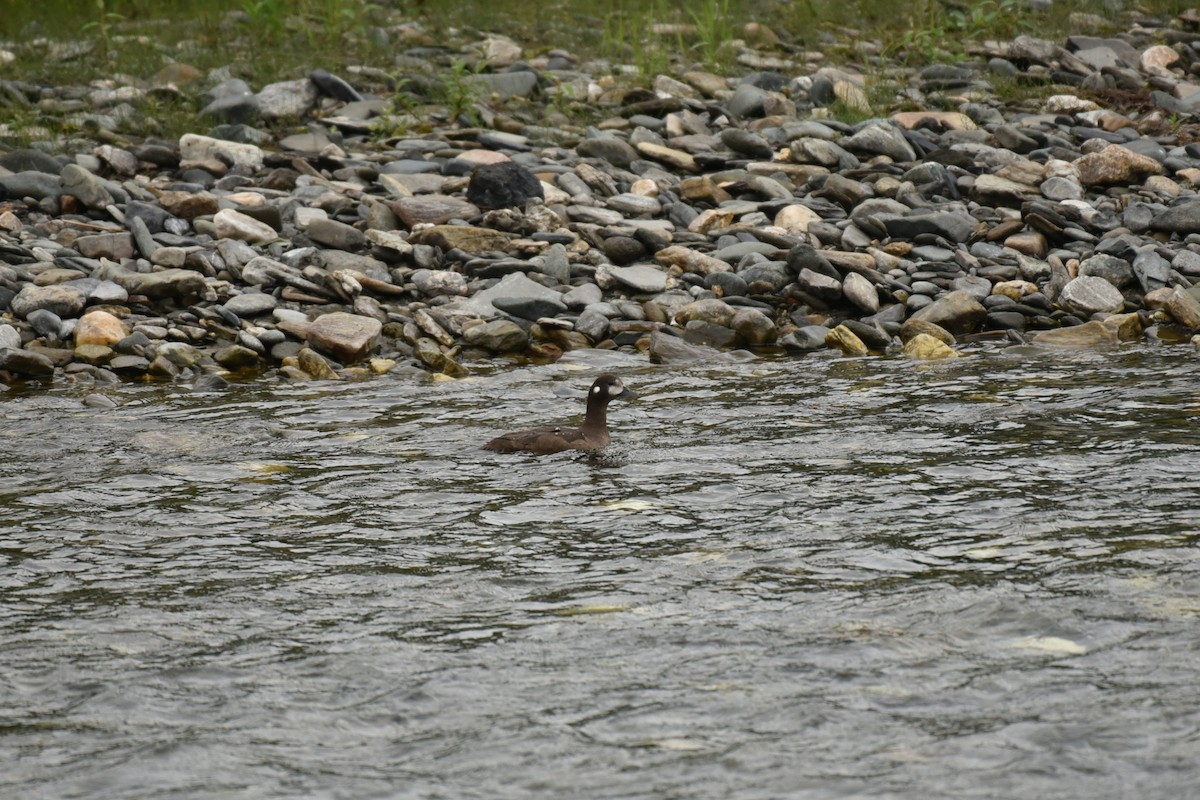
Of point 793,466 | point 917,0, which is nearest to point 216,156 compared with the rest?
point 793,466

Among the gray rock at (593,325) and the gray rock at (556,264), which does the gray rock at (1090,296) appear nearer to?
the gray rock at (593,325)

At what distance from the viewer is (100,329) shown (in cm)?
1229

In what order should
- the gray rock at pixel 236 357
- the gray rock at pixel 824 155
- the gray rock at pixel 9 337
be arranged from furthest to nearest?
1. the gray rock at pixel 824 155
2. the gray rock at pixel 236 357
3. the gray rock at pixel 9 337

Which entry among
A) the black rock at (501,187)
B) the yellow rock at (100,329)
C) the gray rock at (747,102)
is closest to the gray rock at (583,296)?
the black rock at (501,187)

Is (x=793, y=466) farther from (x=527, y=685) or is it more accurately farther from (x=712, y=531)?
(x=527, y=685)

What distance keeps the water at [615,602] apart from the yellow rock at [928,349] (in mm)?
1690

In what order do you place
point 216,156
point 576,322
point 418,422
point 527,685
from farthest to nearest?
point 216,156 < point 576,322 < point 418,422 < point 527,685

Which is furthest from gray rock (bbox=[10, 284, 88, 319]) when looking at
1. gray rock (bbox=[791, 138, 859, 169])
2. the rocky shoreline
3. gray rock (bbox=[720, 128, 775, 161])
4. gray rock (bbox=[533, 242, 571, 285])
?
gray rock (bbox=[791, 138, 859, 169])

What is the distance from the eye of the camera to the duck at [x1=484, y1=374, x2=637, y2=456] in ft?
30.9

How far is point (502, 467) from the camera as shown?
9.10 meters

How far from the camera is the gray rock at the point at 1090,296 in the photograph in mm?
13219

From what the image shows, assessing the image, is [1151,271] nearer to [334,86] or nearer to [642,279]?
[642,279]

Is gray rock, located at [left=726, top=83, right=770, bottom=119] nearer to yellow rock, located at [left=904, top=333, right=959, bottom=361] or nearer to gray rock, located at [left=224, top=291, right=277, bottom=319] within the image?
yellow rock, located at [left=904, top=333, right=959, bottom=361]

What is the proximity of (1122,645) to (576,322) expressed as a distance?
26.3 feet
